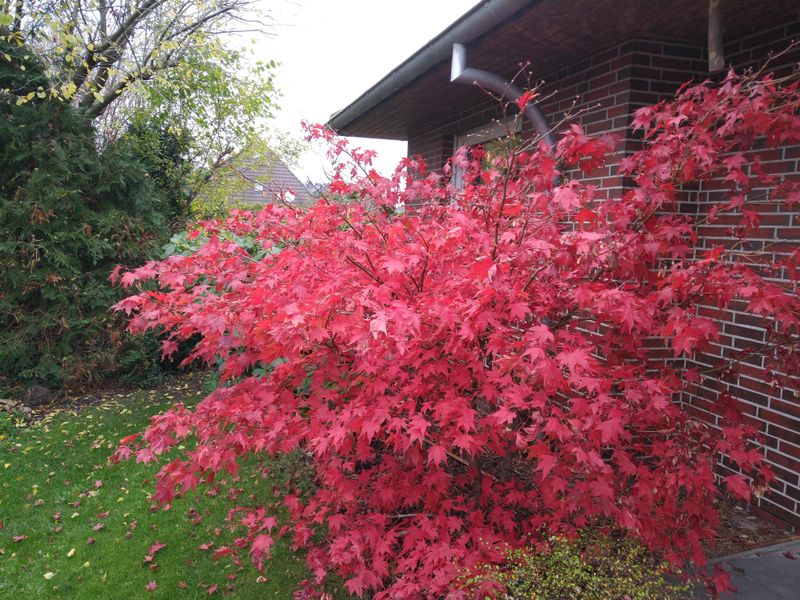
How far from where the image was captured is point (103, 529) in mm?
3701

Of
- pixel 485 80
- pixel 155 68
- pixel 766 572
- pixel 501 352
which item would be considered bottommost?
pixel 766 572

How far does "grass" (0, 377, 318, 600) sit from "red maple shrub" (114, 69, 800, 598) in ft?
2.09

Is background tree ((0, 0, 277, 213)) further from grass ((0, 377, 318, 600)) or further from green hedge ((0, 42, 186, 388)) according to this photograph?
grass ((0, 377, 318, 600))

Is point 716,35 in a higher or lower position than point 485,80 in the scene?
lower

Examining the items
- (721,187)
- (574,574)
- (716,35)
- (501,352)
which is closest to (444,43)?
(716,35)

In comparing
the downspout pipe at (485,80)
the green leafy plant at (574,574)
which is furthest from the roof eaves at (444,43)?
the green leafy plant at (574,574)

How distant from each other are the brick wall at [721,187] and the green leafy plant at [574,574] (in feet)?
3.46

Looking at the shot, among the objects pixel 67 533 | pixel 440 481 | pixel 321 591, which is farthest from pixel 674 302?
pixel 67 533

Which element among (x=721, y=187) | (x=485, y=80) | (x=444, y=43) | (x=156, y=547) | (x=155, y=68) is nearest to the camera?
(x=156, y=547)

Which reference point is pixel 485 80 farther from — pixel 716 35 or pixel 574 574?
pixel 574 574

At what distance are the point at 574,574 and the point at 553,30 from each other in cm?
321

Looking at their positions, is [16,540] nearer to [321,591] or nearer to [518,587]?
[321,591]

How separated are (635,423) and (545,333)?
3.14 ft

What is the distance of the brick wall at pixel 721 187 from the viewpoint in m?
3.20
